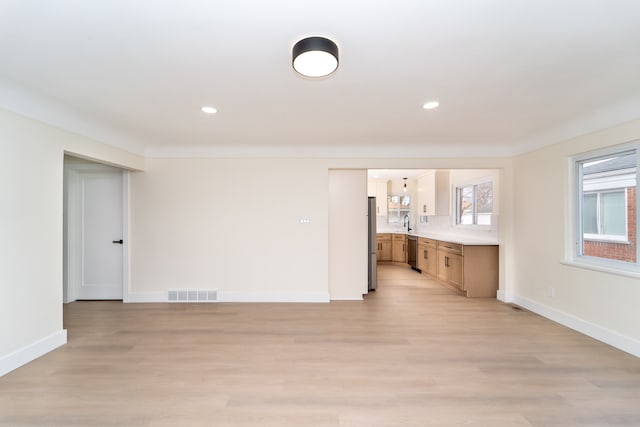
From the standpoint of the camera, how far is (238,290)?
4.54m

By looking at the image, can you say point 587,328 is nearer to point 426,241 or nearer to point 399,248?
point 426,241

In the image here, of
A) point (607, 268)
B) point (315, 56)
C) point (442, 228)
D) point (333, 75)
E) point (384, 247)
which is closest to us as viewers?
point (315, 56)

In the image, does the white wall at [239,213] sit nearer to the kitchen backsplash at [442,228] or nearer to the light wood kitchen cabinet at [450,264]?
the kitchen backsplash at [442,228]

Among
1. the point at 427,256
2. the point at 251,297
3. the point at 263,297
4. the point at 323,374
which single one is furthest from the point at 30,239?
the point at 427,256

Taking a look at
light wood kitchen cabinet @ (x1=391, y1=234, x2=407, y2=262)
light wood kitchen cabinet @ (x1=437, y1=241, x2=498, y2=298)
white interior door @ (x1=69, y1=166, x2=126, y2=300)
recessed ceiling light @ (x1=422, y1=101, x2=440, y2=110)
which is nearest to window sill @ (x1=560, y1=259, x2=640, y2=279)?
light wood kitchen cabinet @ (x1=437, y1=241, x2=498, y2=298)

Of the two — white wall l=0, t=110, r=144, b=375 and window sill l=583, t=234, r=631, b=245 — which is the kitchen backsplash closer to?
window sill l=583, t=234, r=631, b=245

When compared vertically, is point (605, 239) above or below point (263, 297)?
above

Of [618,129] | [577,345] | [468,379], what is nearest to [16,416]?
[468,379]

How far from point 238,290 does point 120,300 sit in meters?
1.92

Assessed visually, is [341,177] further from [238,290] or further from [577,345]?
[577,345]

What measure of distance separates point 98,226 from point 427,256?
20.7ft

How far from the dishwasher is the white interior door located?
6.13 m

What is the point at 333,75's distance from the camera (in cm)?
226

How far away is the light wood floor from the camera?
1940mm
